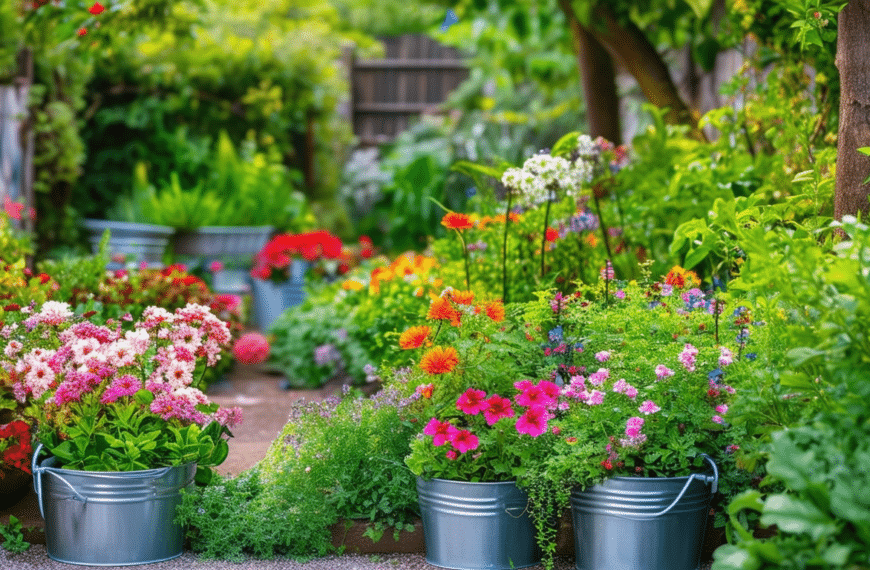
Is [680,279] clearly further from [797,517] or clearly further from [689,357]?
[797,517]

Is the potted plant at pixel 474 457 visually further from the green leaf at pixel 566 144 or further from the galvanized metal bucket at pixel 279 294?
the galvanized metal bucket at pixel 279 294

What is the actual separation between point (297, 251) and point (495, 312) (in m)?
3.85

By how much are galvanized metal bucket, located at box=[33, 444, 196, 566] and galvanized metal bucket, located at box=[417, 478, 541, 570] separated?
0.66m

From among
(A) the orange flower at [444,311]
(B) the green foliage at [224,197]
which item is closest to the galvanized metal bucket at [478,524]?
(A) the orange flower at [444,311]

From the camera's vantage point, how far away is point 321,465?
8.21ft

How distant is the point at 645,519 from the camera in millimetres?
2162

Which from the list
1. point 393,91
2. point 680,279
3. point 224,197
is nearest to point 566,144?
point 680,279

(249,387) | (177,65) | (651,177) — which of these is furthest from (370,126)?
(651,177)

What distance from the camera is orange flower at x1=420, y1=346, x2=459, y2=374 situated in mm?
2279

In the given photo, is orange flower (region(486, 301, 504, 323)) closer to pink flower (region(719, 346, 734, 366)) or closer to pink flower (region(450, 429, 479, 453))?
pink flower (region(450, 429, 479, 453))

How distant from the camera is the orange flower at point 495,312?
252 centimetres

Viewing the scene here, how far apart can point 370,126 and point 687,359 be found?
9261 mm

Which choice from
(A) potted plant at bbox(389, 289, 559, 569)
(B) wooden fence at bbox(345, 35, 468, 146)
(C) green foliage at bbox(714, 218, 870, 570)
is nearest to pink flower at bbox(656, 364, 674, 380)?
(A) potted plant at bbox(389, 289, 559, 569)

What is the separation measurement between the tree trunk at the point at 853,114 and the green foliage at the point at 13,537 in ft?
7.59
